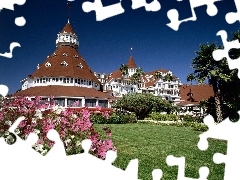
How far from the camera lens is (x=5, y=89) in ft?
12.0

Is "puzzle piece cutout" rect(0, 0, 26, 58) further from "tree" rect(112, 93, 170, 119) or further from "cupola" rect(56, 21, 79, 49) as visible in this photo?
"cupola" rect(56, 21, 79, 49)

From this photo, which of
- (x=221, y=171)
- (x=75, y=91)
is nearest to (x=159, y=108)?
(x=75, y=91)

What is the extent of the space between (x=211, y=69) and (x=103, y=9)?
31.0 m

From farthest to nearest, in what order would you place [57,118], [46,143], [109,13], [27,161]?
[57,118] → [46,143] → [109,13] → [27,161]

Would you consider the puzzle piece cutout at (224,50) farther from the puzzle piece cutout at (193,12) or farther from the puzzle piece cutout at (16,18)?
the puzzle piece cutout at (16,18)

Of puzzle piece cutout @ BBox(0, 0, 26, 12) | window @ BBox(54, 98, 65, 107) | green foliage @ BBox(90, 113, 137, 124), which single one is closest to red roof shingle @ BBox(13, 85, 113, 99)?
window @ BBox(54, 98, 65, 107)

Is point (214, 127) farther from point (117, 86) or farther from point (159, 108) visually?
point (117, 86)

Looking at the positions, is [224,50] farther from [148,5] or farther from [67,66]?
[67,66]

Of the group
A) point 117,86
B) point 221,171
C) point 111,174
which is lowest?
point 221,171

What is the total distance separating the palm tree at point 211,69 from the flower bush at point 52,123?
90.5 feet

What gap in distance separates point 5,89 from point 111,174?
1.70 meters

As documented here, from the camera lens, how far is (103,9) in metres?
4.10

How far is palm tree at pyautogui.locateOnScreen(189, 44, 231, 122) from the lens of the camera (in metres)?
31.9

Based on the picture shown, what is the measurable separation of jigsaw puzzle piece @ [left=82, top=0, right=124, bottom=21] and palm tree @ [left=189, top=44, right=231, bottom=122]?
28.7 meters
